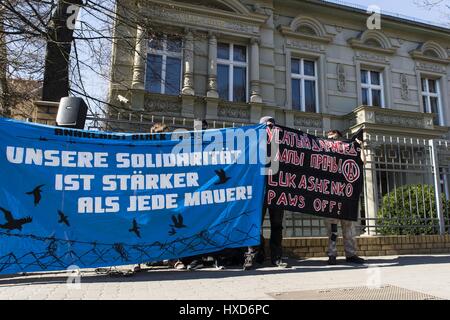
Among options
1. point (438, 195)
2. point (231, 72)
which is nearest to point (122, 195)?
point (438, 195)

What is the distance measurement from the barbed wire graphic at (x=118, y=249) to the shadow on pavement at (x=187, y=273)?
179 millimetres

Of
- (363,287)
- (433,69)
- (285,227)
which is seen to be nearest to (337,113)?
(433,69)

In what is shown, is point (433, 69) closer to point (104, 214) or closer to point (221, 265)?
point (221, 265)

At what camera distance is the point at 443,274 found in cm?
501

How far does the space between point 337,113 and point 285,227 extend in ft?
33.1

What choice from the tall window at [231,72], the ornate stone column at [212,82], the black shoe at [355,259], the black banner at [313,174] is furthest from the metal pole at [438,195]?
the tall window at [231,72]

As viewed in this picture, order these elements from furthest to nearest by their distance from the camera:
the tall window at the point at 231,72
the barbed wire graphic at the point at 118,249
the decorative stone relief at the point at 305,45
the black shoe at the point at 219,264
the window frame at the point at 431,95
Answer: the window frame at the point at 431,95
the decorative stone relief at the point at 305,45
the tall window at the point at 231,72
the black shoe at the point at 219,264
the barbed wire graphic at the point at 118,249

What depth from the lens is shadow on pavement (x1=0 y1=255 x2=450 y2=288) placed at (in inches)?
176

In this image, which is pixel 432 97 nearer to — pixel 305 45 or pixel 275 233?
pixel 305 45

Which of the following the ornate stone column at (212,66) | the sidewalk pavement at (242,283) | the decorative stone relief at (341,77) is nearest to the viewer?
the sidewalk pavement at (242,283)

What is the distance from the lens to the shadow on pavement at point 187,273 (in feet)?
→ 14.6

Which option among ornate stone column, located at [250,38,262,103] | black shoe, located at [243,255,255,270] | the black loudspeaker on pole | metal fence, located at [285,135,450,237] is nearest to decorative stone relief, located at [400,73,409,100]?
ornate stone column, located at [250,38,262,103]

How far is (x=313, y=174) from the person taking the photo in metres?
6.15

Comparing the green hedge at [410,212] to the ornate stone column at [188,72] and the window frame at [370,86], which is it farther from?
the window frame at [370,86]
